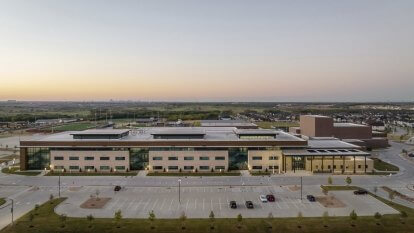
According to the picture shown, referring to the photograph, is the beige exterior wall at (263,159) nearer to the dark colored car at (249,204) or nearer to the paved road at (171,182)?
the paved road at (171,182)

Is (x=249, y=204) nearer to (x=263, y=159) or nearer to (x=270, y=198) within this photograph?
(x=270, y=198)

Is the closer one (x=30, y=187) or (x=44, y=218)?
(x=44, y=218)

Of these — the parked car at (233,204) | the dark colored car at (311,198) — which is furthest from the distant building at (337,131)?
the parked car at (233,204)

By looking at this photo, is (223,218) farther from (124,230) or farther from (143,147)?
(143,147)

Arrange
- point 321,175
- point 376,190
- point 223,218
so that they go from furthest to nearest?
1. point 321,175
2. point 376,190
3. point 223,218

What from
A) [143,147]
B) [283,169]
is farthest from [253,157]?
[143,147]

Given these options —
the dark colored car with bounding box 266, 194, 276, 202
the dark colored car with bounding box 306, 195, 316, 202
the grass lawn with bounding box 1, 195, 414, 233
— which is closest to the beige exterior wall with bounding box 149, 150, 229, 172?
the dark colored car with bounding box 266, 194, 276, 202

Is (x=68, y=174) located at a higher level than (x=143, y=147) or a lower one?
lower

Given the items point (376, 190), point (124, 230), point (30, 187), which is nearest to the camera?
point (124, 230)
